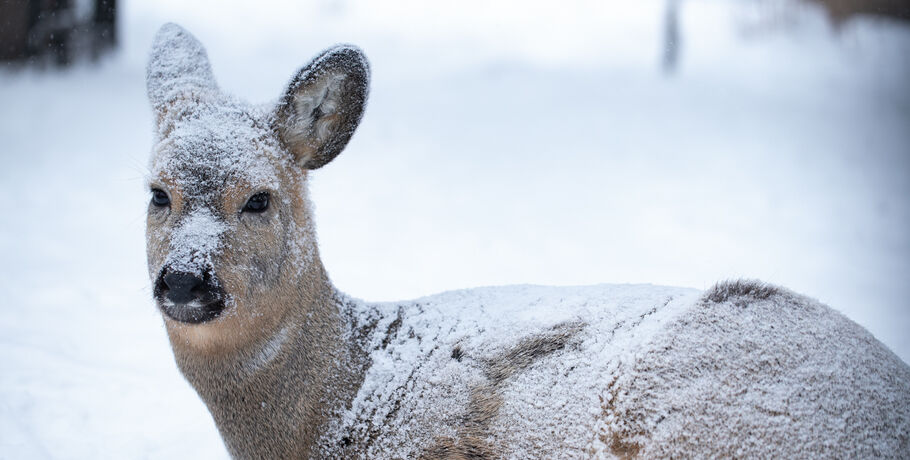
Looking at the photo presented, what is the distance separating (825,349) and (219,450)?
2877 mm

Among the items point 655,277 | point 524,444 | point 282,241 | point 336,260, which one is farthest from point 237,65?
point 524,444

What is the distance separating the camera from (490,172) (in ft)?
30.0

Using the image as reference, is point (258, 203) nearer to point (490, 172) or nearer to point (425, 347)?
point (425, 347)

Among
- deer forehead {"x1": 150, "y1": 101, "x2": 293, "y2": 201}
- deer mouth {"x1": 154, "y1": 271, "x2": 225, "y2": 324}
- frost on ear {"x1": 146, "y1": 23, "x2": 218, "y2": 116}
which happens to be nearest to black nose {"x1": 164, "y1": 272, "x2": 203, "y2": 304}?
deer mouth {"x1": 154, "y1": 271, "x2": 225, "y2": 324}

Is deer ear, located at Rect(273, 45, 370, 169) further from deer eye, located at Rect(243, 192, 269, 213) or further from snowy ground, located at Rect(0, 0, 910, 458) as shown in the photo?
snowy ground, located at Rect(0, 0, 910, 458)

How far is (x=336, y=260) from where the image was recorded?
6.78m

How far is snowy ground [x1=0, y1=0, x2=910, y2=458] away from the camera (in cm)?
517

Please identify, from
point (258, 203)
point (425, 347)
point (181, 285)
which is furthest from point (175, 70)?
point (425, 347)

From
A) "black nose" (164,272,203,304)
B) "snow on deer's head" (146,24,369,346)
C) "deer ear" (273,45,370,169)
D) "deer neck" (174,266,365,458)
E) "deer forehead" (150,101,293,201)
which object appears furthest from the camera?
"deer ear" (273,45,370,169)

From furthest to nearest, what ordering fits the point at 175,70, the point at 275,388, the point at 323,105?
the point at 175,70
the point at 323,105
the point at 275,388

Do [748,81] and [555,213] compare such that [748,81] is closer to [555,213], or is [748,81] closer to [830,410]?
[555,213]

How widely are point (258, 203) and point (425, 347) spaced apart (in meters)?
0.85

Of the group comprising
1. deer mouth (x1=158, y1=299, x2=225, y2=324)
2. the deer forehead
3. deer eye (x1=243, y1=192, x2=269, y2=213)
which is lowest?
deer mouth (x1=158, y1=299, x2=225, y2=324)

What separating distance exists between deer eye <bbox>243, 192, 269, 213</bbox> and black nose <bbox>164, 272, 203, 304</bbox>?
0.39 meters
